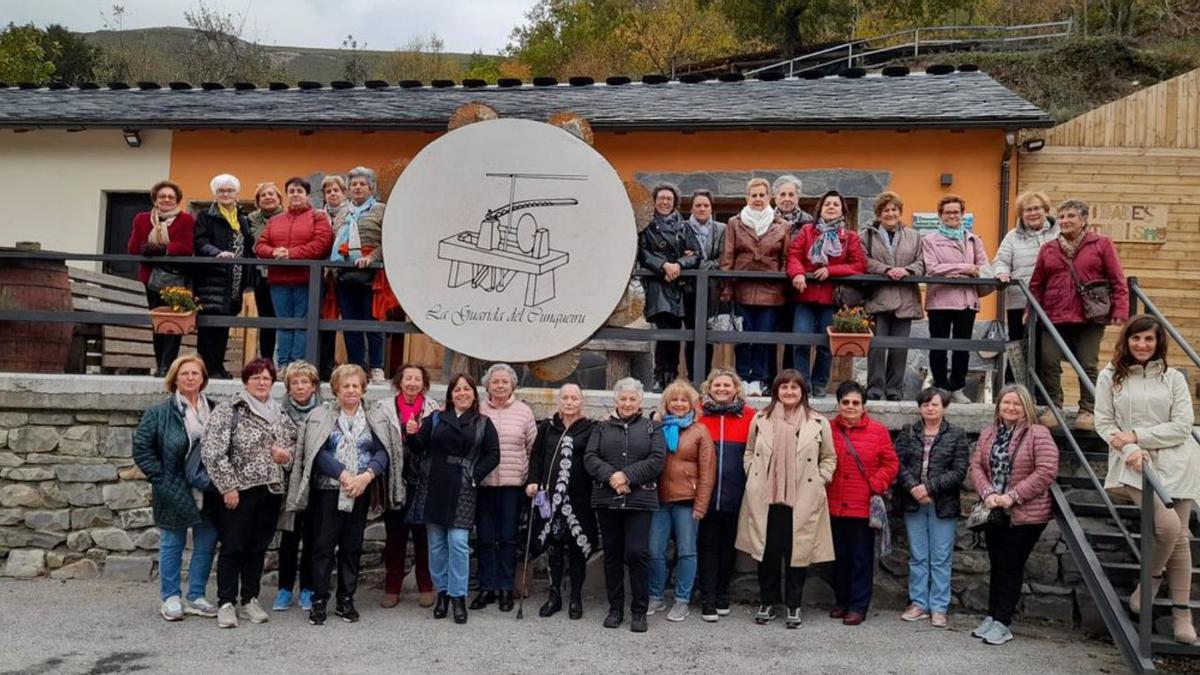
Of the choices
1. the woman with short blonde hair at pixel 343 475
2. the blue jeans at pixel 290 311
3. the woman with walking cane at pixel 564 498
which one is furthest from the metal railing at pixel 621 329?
the woman with short blonde hair at pixel 343 475

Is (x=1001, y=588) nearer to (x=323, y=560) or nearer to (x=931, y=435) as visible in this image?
(x=931, y=435)

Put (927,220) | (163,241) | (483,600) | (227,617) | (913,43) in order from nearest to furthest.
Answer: (227,617) < (483,600) < (163,241) < (927,220) < (913,43)

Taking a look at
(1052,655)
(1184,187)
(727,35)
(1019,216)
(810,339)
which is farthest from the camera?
(727,35)

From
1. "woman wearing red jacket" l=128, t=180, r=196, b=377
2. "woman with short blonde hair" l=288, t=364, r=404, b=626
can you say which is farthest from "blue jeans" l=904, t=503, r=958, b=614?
"woman wearing red jacket" l=128, t=180, r=196, b=377

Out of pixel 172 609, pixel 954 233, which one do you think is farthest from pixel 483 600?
pixel 954 233

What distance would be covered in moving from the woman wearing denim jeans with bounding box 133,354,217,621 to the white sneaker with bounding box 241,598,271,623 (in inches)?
7.3

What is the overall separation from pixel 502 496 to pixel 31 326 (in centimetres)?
335

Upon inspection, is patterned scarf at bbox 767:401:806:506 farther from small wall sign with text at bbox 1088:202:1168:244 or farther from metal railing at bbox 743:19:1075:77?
metal railing at bbox 743:19:1075:77

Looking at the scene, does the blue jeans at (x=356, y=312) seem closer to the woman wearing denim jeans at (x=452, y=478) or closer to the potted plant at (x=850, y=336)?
the woman wearing denim jeans at (x=452, y=478)

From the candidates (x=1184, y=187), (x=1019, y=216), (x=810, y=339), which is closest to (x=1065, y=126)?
(x=1184, y=187)

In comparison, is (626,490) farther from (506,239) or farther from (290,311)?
(290,311)

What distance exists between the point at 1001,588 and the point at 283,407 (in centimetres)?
381

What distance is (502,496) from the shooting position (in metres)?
5.75

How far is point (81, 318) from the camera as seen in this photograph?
6.42 meters
